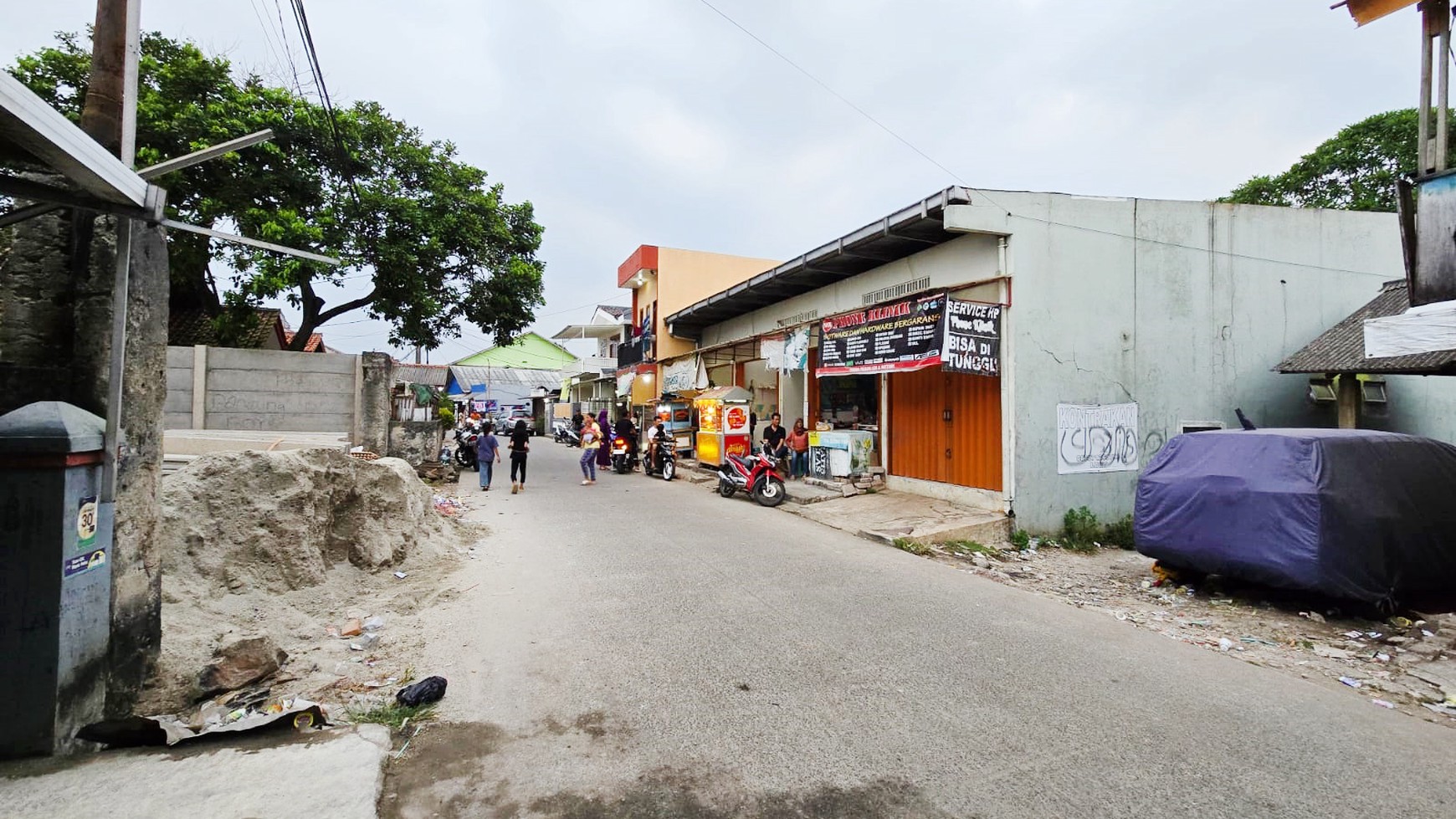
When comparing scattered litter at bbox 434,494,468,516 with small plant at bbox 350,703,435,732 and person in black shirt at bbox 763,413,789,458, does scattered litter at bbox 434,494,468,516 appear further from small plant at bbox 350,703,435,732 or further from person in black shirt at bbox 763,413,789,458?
small plant at bbox 350,703,435,732

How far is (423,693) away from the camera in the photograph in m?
4.00

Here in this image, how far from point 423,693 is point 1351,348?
48.2 feet

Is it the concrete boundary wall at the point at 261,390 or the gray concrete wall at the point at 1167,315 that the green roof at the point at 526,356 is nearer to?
the concrete boundary wall at the point at 261,390

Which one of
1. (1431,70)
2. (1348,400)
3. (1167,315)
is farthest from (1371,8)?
(1348,400)

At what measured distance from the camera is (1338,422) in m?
12.0

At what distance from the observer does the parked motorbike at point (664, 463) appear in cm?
1836

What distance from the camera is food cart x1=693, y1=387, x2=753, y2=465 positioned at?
16.8 meters

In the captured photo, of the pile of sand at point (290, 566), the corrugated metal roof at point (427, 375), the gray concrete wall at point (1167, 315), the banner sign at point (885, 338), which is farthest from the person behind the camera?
the corrugated metal roof at point (427, 375)

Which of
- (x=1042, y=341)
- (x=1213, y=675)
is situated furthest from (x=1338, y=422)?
(x=1213, y=675)

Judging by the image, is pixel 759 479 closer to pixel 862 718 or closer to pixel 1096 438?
pixel 1096 438

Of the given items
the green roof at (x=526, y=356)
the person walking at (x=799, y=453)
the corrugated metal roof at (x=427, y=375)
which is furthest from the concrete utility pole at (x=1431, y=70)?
the green roof at (x=526, y=356)

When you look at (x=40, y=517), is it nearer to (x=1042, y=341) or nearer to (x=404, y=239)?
(x=1042, y=341)

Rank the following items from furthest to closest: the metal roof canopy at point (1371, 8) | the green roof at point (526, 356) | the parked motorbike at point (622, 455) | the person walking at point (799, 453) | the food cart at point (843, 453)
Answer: the green roof at point (526, 356)
the parked motorbike at point (622, 455)
the person walking at point (799, 453)
the food cart at point (843, 453)
the metal roof canopy at point (1371, 8)

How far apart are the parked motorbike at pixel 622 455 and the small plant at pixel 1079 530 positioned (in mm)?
12895
